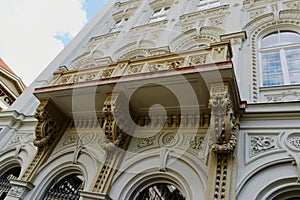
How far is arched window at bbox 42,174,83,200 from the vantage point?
227 inches

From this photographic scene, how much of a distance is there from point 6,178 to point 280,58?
8.35 meters

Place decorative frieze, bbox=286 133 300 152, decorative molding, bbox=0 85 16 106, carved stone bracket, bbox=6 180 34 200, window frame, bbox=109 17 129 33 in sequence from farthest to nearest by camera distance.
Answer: decorative molding, bbox=0 85 16 106
window frame, bbox=109 17 129 33
carved stone bracket, bbox=6 180 34 200
decorative frieze, bbox=286 133 300 152

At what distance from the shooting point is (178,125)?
561cm

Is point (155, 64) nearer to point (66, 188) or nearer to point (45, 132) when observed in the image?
point (45, 132)

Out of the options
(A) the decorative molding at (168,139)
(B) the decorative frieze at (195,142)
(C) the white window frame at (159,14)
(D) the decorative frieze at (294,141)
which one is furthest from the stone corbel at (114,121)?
(C) the white window frame at (159,14)

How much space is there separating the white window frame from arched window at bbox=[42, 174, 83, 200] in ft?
27.4

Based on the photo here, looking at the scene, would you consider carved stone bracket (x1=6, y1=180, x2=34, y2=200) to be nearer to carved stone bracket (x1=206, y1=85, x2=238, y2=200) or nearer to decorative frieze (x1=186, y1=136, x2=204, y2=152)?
decorative frieze (x1=186, y1=136, x2=204, y2=152)

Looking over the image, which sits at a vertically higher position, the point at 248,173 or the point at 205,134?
the point at 205,134

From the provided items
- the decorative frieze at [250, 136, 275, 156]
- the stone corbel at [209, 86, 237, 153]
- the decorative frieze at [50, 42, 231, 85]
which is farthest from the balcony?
the decorative frieze at [250, 136, 275, 156]

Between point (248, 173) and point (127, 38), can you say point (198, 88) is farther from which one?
point (127, 38)

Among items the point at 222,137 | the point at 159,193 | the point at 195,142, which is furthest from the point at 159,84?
the point at 159,193

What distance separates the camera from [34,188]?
5.90 m

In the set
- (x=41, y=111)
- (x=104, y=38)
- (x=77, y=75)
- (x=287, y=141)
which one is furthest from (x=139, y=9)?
(x=287, y=141)

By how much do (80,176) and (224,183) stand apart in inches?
146
